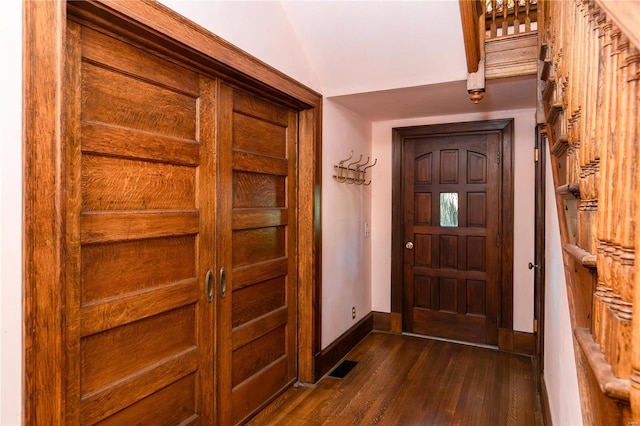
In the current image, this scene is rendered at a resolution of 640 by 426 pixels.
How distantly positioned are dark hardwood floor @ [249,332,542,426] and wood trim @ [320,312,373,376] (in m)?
0.08

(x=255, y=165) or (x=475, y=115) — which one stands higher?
(x=475, y=115)

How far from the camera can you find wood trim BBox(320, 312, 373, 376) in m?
3.27

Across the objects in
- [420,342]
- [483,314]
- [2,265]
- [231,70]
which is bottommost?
[420,342]

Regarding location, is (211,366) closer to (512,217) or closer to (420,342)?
(420,342)

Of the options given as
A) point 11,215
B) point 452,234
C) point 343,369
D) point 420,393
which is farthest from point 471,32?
point 343,369

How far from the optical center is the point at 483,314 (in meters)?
3.94

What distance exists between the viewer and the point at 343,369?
3.36 m

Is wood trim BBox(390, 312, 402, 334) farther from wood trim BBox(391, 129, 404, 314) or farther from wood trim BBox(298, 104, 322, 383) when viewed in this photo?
wood trim BBox(298, 104, 322, 383)

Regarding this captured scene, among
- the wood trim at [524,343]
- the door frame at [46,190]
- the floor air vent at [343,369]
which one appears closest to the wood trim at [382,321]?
the floor air vent at [343,369]

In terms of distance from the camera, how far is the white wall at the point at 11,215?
1.20 metres

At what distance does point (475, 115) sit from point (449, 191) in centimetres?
77

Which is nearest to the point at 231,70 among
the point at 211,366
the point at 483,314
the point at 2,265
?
the point at 2,265

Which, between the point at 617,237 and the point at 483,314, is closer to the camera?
the point at 617,237

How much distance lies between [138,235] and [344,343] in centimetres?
238
